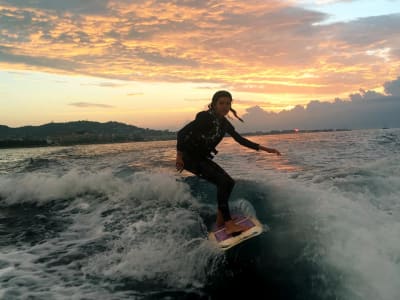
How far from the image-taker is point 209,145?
24.2ft

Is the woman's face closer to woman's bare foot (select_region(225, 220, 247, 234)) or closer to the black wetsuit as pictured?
the black wetsuit

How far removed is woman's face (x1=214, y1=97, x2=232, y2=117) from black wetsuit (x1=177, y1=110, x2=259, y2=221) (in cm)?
12

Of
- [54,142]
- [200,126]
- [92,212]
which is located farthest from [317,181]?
[54,142]

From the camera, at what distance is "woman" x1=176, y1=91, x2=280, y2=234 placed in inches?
279

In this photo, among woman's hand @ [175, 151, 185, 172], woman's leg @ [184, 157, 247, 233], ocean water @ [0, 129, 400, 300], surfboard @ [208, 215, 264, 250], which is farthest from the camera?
woman's hand @ [175, 151, 185, 172]

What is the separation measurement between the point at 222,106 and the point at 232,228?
8.00 feet

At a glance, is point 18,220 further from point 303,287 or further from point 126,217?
point 303,287

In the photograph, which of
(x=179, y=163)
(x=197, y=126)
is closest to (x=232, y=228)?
(x=179, y=163)

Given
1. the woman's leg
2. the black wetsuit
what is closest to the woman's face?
the black wetsuit

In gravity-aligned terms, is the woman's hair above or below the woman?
above

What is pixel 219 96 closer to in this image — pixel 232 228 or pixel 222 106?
pixel 222 106

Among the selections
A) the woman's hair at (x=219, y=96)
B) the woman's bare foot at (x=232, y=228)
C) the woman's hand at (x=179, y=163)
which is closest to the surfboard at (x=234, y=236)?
the woman's bare foot at (x=232, y=228)

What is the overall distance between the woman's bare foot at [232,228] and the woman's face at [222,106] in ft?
7.26

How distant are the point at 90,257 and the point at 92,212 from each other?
454 centimetres
